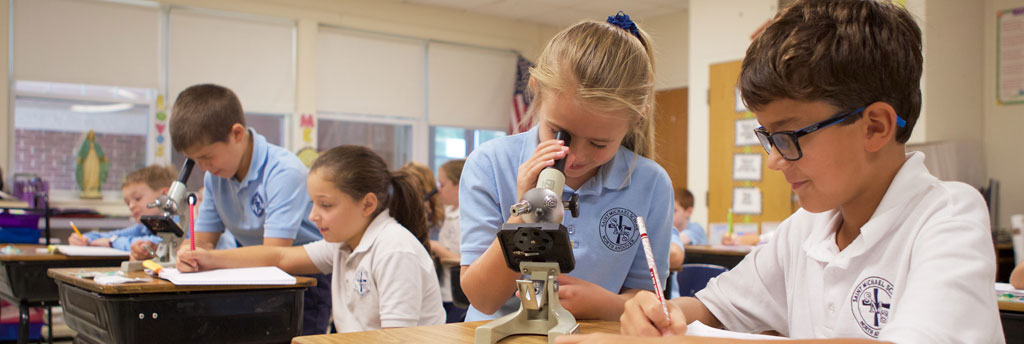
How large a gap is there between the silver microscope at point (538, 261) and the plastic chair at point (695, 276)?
256cm

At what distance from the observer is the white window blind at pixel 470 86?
816 cm

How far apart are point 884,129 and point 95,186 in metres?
6.54

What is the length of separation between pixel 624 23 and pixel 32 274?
8.17ft

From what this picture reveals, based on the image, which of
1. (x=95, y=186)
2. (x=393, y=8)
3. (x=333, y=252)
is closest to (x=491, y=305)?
(x=333, y=252)

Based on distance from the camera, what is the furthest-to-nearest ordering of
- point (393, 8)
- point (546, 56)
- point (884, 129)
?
point (393, 8) < point (546, 56) < point (884, 129)

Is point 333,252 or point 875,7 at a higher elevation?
point 875,7

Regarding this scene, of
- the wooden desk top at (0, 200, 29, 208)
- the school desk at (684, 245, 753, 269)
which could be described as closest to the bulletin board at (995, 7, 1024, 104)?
the school desk at (684, 245, 753, 269)

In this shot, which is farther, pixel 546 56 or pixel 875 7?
pixel 546 56

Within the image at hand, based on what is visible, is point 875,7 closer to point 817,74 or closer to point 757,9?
point 817,74

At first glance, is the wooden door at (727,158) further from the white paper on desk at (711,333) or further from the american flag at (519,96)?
the white paper on desk at (711,333)

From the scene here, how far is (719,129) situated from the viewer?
603 cm

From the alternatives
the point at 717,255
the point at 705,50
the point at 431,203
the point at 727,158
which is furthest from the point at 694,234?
the point at 705,50

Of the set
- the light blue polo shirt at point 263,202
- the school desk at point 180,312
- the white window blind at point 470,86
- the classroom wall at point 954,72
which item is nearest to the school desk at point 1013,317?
the school desk at point 180,312

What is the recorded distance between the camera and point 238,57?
22.9ft
